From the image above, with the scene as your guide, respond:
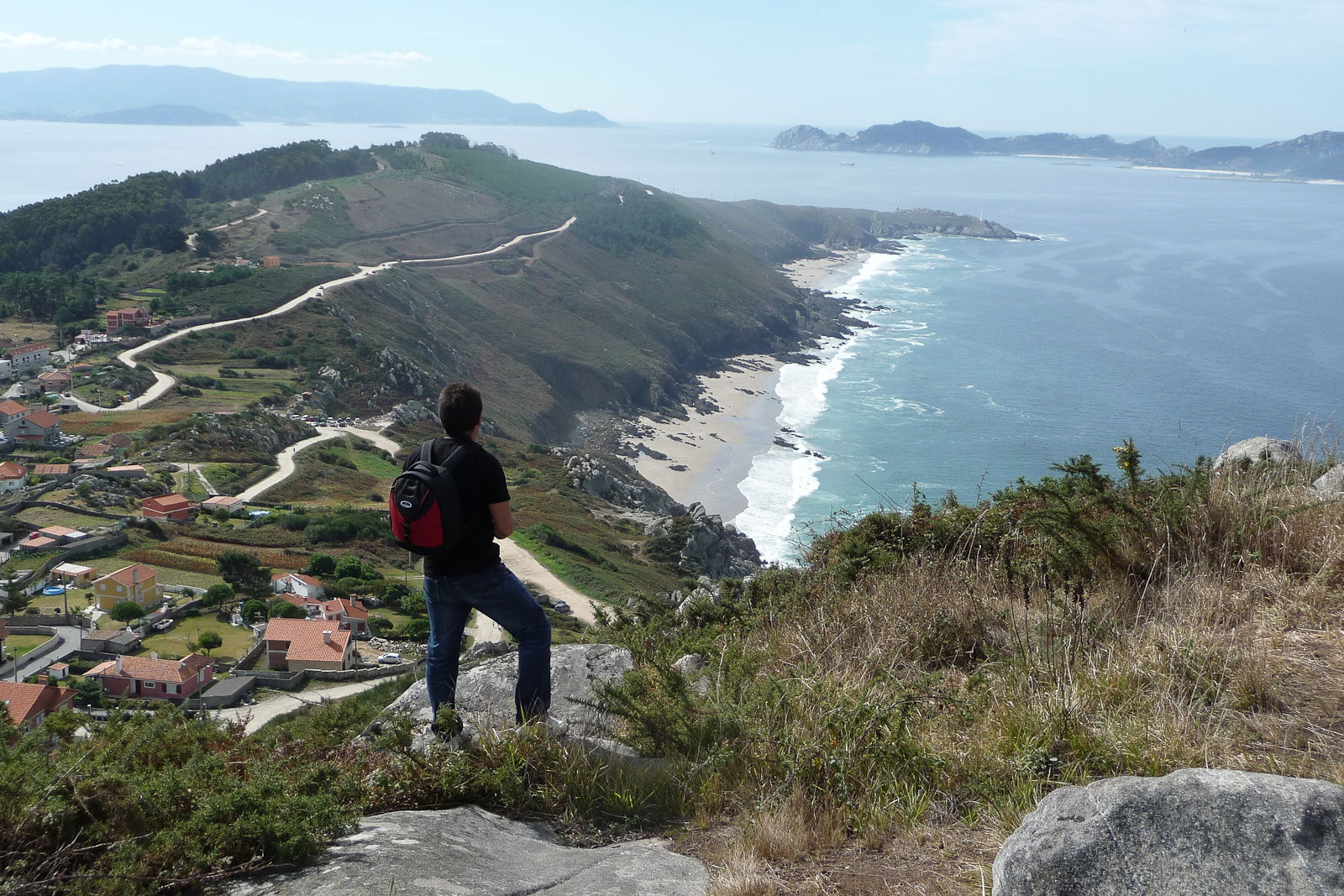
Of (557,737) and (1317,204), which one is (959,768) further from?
(1317,204)

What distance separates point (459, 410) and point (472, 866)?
6.16ft

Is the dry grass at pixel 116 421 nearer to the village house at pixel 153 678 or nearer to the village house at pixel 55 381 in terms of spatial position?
the village house at pixel 55 381

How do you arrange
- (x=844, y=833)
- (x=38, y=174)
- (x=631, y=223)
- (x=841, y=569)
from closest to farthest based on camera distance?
(x=844, y=833) < (x=841, y=569) < (x=631, y=223) < (x=38, y=174)

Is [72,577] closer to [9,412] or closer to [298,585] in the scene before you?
[298,585]

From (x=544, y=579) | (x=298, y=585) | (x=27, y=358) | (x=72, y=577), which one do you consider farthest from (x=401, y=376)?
(x=298, y=585)

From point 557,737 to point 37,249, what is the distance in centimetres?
→ 9274

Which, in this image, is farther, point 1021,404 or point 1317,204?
point 1317,204

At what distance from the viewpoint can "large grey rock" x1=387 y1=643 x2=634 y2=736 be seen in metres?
3.99

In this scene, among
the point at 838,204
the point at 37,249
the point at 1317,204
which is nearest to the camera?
the point at 37,249

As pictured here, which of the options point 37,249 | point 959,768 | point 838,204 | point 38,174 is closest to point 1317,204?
point 838,204

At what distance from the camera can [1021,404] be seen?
57250 mm

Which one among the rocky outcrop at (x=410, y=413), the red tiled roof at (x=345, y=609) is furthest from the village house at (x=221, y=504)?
the rocky outcrop at (x=410, y=413)

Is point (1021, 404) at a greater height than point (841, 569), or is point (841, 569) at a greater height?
point (841, 569)

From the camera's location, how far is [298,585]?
86.6ft
